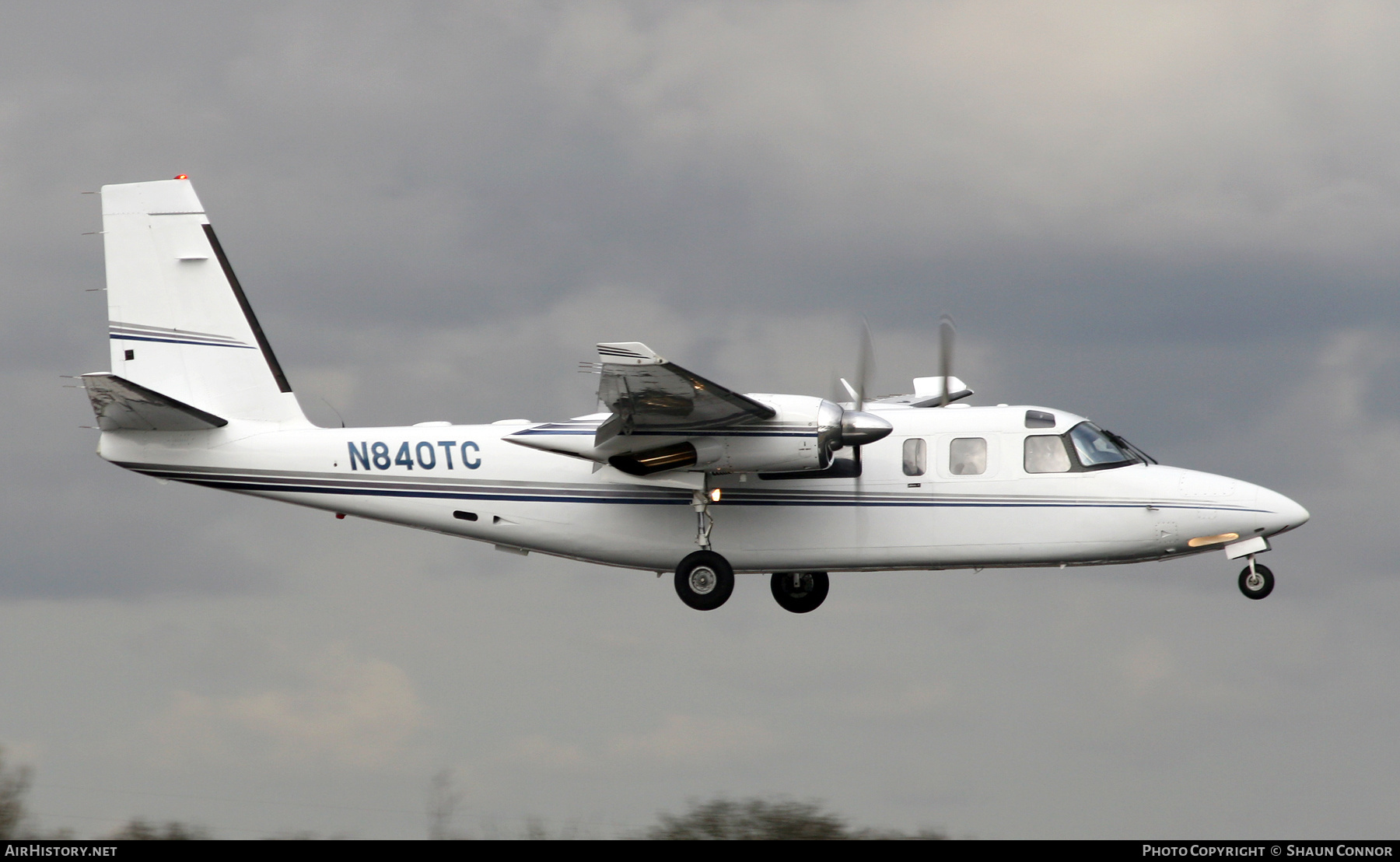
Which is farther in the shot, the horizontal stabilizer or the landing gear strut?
the landing gear strut

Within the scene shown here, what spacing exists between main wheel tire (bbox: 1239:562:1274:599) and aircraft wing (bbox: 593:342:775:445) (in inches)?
251

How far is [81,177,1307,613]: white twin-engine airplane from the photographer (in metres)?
19.2

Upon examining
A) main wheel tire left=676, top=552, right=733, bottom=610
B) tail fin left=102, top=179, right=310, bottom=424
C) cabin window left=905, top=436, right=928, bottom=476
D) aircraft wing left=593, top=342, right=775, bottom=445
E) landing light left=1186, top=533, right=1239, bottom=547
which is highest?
tail fin left=102, top=179, right=310, bottom=424

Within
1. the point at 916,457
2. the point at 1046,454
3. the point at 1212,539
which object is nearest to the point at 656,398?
the point at 916,457

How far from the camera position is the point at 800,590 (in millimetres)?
21422

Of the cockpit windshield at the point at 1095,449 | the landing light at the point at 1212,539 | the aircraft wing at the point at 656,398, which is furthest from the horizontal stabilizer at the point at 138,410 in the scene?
the landing light at the point at 1212,539

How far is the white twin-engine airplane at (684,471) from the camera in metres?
19.2

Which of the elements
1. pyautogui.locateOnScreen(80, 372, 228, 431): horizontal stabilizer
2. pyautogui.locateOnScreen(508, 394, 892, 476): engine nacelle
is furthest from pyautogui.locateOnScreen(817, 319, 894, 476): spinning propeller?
pyautogui.locateOnScreen(80, 372, 228, 431): horizontal stabilizer

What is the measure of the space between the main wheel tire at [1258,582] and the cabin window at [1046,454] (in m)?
2.63

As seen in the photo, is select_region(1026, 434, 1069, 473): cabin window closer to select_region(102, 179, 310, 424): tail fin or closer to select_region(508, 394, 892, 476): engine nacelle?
select_region(508, 394, 892, 476): engine nacelle

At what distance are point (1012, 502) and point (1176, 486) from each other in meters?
2.09

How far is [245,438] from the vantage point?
20.4 meters

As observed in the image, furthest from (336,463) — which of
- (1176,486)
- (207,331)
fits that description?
(1176,486)
